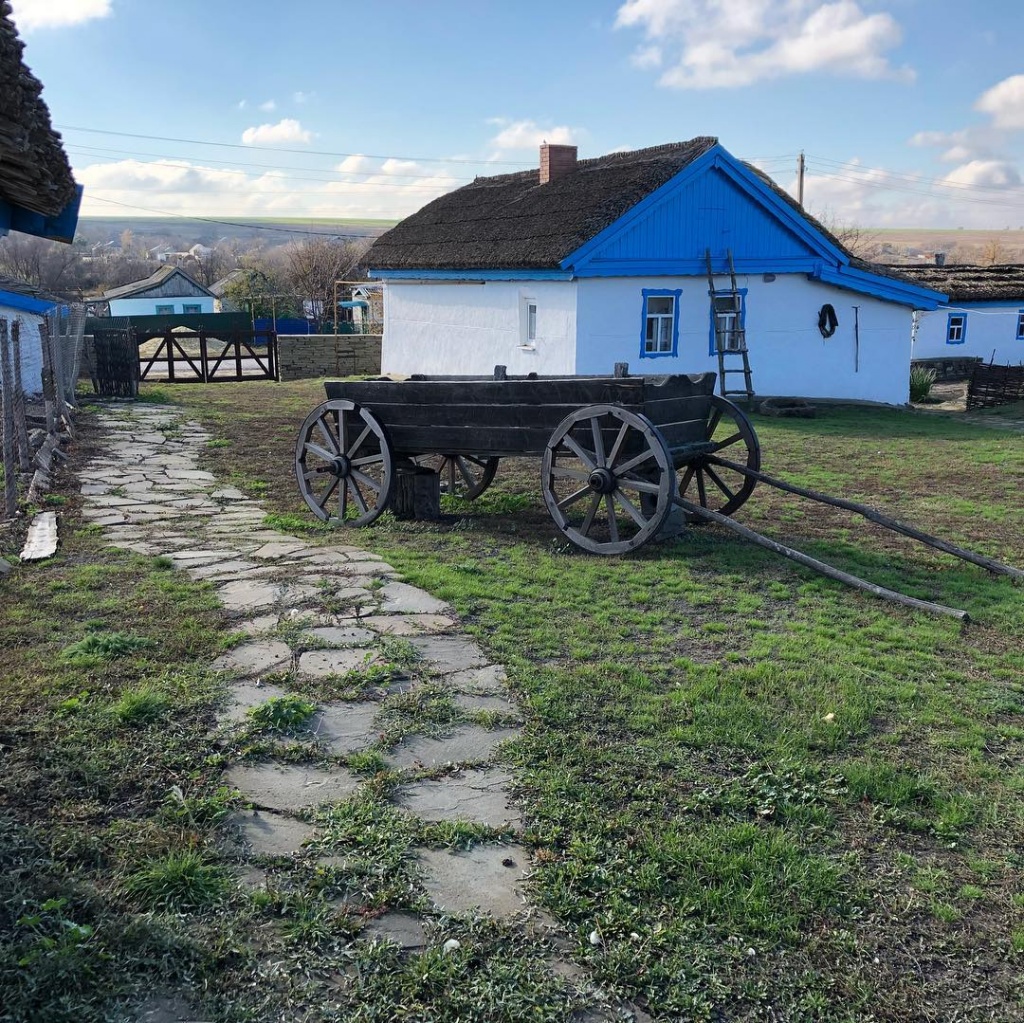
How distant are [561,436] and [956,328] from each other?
27.1 meters

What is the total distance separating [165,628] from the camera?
18.7ft

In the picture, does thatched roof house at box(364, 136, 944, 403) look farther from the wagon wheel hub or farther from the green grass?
the green grass

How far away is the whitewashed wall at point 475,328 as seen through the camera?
19.0 metres

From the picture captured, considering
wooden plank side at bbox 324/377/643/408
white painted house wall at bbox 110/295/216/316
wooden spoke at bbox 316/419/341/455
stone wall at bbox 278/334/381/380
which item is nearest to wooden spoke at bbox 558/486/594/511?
wooden plank side at bbox 324/377/643/408

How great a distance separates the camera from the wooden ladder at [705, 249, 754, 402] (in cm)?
1967

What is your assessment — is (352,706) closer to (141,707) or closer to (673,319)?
(141,707)

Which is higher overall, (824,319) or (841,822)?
(824,319)

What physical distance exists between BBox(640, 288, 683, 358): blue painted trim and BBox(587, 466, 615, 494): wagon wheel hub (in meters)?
12.0

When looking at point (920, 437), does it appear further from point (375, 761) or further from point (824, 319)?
point (375, 761)

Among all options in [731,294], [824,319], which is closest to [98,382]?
[731,294]

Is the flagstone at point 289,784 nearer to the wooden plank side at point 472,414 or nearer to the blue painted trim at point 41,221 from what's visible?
the blue painted trim at point 41,221

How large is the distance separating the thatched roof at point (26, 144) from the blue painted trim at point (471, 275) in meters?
14.4

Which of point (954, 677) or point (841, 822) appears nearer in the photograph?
point (841, 822)

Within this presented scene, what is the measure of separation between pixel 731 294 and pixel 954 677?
51.7 feet
